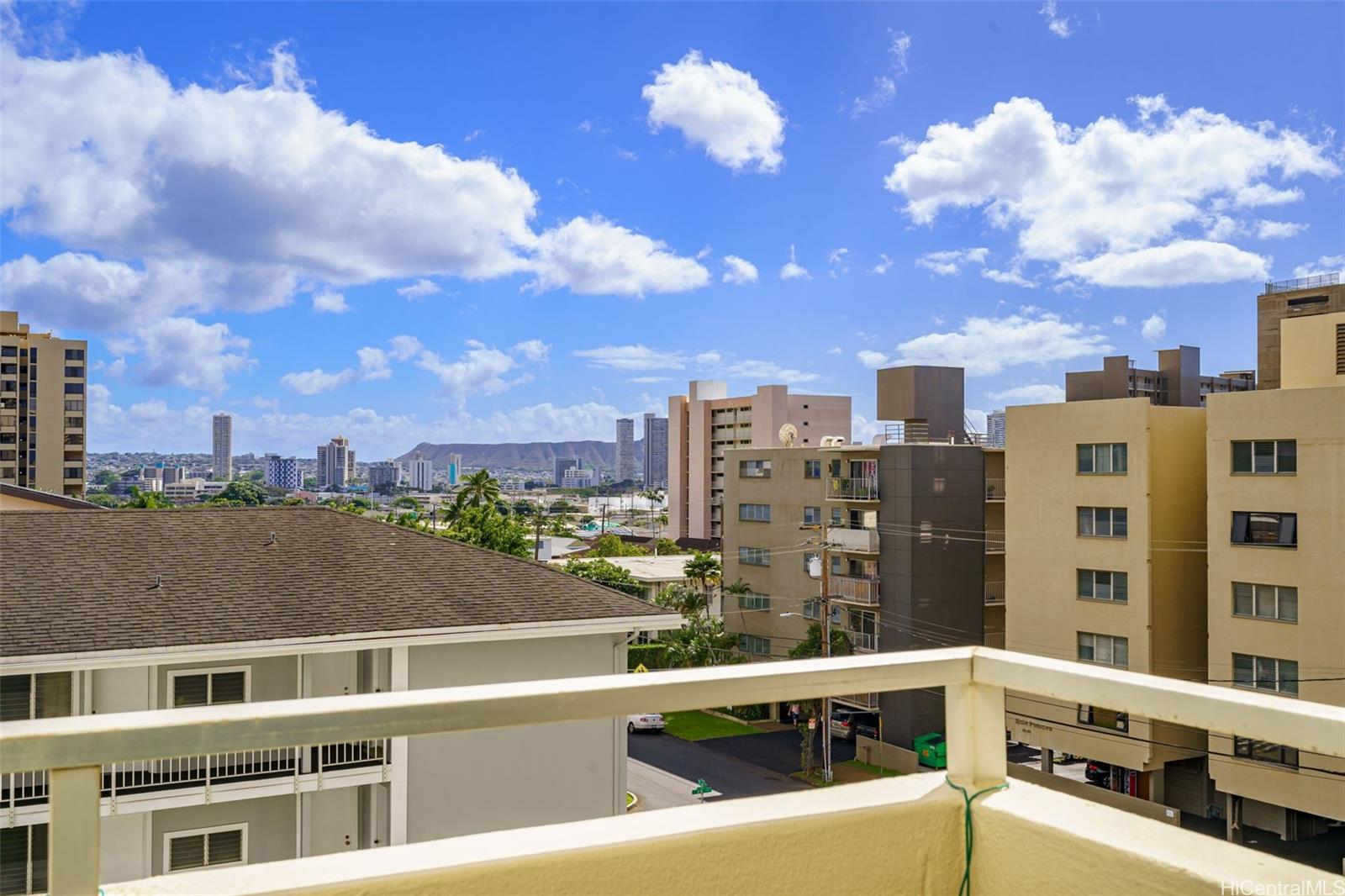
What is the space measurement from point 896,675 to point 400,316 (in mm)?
126512

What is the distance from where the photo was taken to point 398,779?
9.20 meters

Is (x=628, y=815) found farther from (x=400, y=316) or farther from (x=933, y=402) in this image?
(x=400, y=316)

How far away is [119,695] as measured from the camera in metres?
8.89

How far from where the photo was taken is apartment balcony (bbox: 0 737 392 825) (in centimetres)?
835

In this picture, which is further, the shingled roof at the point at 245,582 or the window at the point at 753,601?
the window at the point at 753,601

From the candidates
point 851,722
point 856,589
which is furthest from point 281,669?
point 851,722

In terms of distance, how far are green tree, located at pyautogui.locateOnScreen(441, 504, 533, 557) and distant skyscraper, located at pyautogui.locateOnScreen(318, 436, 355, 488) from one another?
11010 cm

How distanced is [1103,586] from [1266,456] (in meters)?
3.97

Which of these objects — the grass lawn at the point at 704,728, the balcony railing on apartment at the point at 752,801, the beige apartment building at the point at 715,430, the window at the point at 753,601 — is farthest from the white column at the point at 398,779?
the beige apartment building at the point at 715,430

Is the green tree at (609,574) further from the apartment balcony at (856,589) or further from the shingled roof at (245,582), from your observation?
the shingled roof at (245,582)

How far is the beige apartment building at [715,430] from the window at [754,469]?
2484cm

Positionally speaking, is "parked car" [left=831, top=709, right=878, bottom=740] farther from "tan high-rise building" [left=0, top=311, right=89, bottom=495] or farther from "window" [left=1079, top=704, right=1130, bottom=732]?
"tan high-rise building" [left=0, top=311, right=89, bottom=495]

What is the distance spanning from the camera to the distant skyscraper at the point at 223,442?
→ 130 metres

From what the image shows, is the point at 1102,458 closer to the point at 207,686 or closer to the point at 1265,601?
the point at 1265,601
